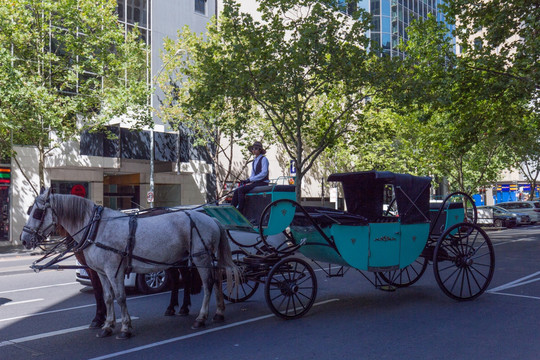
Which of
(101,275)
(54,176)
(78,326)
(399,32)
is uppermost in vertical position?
(399,32)

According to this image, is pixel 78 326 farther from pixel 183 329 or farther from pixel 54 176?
pixel 54 176

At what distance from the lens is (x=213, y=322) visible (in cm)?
734

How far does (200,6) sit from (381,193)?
89.0 feet

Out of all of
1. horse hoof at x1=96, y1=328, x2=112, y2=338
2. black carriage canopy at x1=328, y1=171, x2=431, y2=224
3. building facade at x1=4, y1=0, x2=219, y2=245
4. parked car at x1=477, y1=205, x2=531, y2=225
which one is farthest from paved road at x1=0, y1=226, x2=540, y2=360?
parked car at x1=477, y1=205, x2=531, y2=225

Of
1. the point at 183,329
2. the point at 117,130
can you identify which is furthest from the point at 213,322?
the point at 117,130

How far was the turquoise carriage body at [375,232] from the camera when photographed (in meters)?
7.94

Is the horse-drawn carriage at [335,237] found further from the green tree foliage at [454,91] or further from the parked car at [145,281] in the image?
the green tree foliage at [454,91]

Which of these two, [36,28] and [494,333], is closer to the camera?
[494,333]

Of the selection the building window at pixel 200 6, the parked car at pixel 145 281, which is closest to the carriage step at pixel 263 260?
the parked car at pixel 145 281

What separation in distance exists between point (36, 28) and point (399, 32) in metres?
37.5

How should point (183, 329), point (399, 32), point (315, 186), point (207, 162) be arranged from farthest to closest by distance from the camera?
point (399, 32) → point (315, 186) → point (207, 162) → point (183, 329)

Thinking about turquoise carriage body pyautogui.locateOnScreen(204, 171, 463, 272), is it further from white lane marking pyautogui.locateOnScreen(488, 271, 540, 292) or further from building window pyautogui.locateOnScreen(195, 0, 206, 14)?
building window pyautogui.locateOnScreen(195, 0, 206, 14)

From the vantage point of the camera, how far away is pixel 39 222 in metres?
6.49

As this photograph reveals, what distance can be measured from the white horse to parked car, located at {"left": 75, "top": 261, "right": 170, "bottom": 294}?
2818mm
